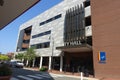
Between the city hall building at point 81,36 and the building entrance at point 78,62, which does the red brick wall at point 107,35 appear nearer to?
Answer: the city hall building at point 81,36

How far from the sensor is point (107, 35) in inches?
828

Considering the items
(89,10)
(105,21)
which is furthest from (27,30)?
(105,21)

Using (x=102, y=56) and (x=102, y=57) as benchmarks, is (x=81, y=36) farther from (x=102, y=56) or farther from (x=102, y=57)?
(x=102, y=57)

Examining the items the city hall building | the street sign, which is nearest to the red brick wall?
the city hall building

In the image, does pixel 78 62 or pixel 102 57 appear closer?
pixel 102 57

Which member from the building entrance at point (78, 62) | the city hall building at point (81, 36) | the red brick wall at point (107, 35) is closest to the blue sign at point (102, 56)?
the city hall building at point (81, 36)

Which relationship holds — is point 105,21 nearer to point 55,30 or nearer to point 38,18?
point 55,30

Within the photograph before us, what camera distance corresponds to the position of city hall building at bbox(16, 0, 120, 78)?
67.2ft

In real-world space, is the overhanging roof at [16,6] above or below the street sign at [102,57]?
above

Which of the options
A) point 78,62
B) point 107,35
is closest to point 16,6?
point 107,35

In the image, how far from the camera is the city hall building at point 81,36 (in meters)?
20.5

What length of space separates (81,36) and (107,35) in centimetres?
628

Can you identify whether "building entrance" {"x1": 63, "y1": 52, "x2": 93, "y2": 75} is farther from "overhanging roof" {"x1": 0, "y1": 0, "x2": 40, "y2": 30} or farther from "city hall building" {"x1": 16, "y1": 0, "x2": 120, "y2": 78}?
"overhanging roof" {"x1": 0, "y1": 0, "x2": 40, "y2": 30}

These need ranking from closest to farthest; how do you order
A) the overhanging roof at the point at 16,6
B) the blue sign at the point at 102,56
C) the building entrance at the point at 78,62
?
the overhanging roof at the point at 16,6 < the blue sign at the point at 102,56 < the building entrance at the point at 78,62
